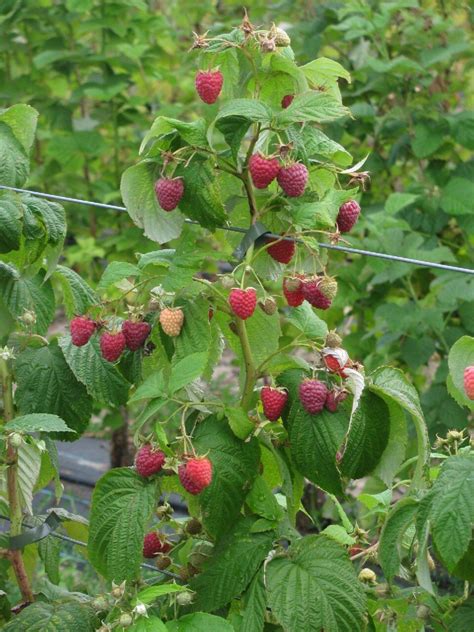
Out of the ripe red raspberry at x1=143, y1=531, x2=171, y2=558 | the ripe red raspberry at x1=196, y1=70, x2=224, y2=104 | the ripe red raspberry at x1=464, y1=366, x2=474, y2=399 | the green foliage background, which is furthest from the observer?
the green foliage background

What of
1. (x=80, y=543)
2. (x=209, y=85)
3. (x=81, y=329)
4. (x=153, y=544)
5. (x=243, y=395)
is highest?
(x=209, y=85)

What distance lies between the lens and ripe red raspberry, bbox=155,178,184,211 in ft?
4.57

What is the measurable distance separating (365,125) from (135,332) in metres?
1.99

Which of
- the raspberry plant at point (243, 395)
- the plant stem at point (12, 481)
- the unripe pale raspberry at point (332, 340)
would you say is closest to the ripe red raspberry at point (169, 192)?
the raspberry plant at point (243, 395)

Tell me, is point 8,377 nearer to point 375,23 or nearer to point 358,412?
point 358,412

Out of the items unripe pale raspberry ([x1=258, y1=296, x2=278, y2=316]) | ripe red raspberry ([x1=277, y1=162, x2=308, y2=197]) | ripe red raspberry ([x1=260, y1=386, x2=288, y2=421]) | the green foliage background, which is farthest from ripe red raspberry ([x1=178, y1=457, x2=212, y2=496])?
the green foliage background

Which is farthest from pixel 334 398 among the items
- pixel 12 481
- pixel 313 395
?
pixel 12 481

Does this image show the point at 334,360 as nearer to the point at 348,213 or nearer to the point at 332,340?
the point at 332,340

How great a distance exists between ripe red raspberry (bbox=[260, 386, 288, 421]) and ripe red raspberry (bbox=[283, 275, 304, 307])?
0.33ft

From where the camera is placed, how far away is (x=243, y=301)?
137 cm

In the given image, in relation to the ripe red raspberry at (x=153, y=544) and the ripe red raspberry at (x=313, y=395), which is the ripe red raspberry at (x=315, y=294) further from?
the ripe red raspberry at (x=153, y=544)

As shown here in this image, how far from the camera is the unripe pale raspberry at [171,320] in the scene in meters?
1.42

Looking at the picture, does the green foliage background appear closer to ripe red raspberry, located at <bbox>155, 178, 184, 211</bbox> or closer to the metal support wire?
the metal support wire

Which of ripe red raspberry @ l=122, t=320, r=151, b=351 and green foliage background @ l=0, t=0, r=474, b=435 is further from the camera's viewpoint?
green foliage background @ l=0, t=0, r=474, b=435
